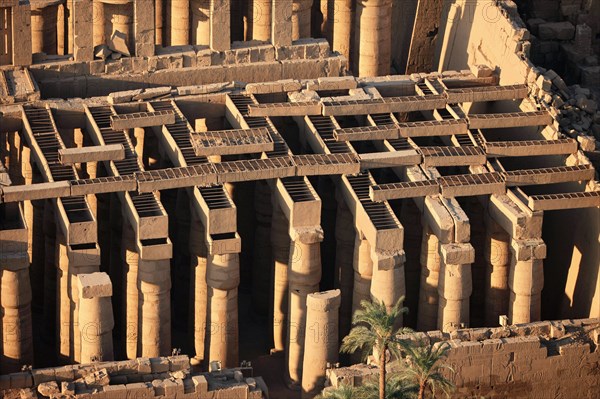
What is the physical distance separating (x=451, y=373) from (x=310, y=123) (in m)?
9.61

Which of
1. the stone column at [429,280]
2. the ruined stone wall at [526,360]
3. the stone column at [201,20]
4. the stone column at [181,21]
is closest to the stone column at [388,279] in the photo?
the ruined stone wall at [526,360]

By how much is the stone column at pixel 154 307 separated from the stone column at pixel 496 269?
31.8 feet

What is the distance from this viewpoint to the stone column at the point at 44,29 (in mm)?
96312

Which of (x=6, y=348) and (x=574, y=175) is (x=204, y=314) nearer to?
(x=6, y=348)

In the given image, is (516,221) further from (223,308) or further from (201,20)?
(201,20)

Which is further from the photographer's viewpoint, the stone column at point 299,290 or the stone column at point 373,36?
the stone column at point 373,36

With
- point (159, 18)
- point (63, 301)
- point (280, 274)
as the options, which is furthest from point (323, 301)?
point (159, 18)

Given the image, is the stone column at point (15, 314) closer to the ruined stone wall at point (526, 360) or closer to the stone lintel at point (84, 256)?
the stone lintel at point (84, 256)

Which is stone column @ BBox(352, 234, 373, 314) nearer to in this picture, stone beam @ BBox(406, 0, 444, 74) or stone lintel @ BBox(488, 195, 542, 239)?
stone lintel @ BBox(488, 195, 542, 239)

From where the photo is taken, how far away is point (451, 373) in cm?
8525

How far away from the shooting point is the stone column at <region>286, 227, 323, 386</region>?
86625 mm

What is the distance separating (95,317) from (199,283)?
4.71 metres

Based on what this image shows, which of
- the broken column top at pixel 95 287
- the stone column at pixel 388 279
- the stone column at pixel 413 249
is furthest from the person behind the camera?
the stone column at pixel 413 249

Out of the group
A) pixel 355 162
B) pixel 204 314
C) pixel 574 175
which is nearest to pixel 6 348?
pixel 204 314
